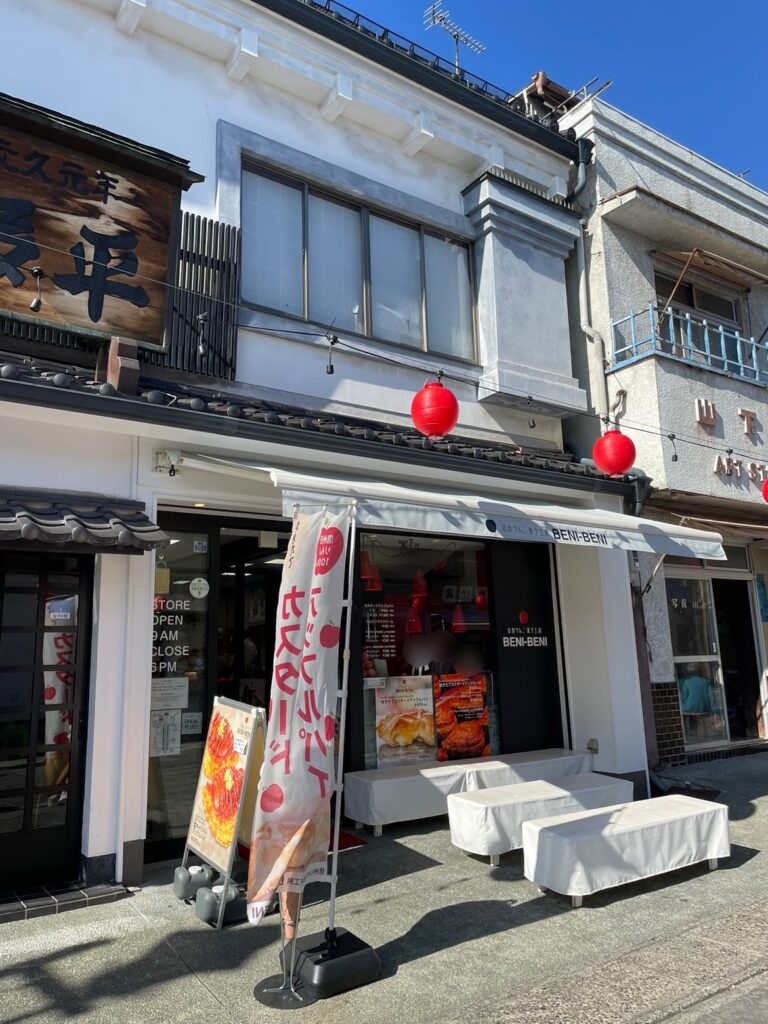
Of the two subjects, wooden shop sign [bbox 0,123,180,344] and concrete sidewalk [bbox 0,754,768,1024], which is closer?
concrete sidewalk [bbox 0,754,768,1024]

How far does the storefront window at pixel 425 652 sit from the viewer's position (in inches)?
311

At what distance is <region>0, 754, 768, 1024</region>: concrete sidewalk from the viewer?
12.5 ft

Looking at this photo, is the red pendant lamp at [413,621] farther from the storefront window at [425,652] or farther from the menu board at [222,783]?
the menu board at [222,783]

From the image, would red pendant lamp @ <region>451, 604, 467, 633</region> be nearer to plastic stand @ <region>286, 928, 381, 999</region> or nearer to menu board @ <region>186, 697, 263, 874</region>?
menu board @ <region>186, 697, 263, 874</region>

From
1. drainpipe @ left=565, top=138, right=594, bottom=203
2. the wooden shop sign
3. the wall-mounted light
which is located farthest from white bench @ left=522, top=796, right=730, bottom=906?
drainpipe @ left=565, top=138, right=594, bottom=203

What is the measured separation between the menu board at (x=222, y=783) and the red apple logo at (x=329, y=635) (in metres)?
1.22

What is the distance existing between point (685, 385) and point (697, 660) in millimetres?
4047

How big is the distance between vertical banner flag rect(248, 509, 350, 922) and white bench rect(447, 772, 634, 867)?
7.10 ft

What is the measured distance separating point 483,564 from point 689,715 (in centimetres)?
415

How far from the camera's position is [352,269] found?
8953mm

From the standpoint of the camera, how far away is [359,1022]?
3684mm

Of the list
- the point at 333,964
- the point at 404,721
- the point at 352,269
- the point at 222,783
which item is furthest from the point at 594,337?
the point at 333,964

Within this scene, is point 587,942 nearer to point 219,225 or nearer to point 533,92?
point 219,225

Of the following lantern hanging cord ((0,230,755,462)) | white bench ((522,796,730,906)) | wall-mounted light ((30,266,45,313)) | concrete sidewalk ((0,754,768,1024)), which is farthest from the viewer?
lantern hanging cord ((0,230,755,462))
